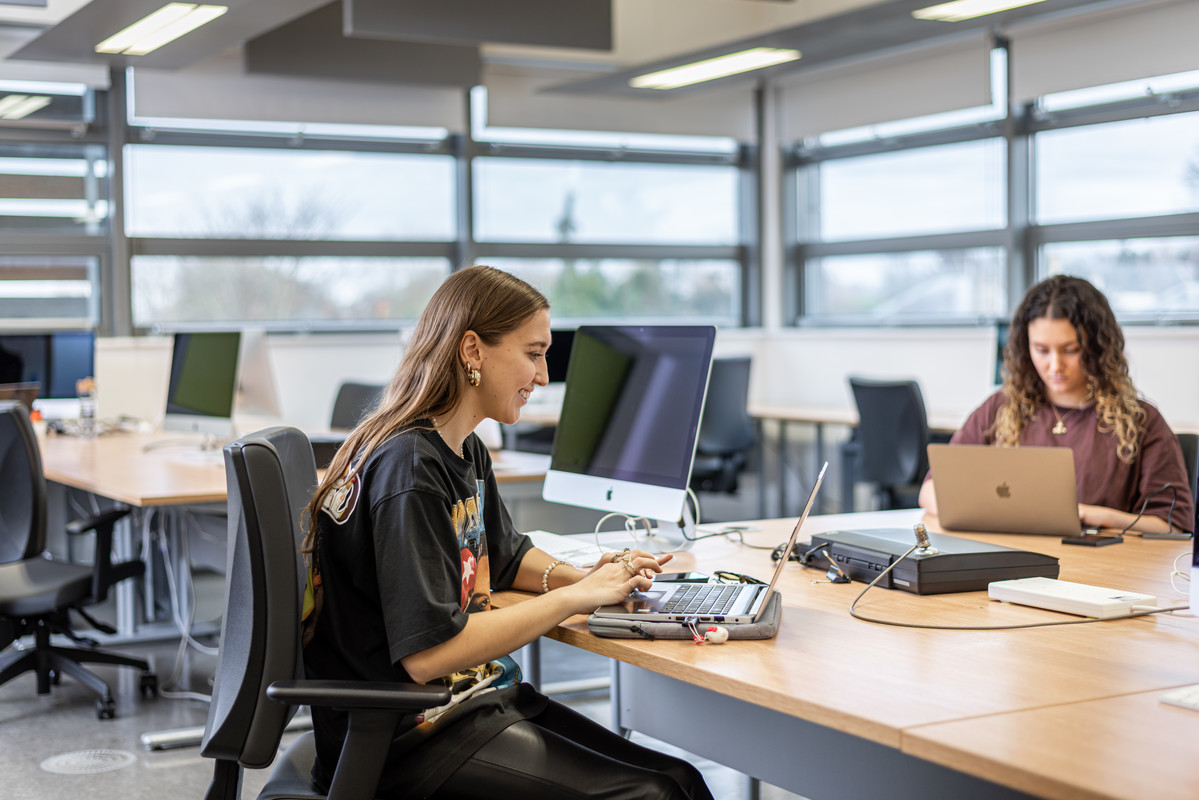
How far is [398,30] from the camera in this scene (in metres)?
5.27

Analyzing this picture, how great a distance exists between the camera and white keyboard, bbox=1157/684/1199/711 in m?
1.29

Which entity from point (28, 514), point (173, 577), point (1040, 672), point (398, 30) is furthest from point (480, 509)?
point (398, 30)

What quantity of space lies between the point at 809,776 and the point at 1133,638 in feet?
1.63

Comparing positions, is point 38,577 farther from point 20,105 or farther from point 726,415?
point 726,415

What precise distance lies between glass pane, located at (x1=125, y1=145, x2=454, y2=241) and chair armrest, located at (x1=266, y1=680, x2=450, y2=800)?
5182 mm

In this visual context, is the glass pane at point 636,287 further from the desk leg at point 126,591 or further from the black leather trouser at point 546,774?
the black leather trouser at point 546,774

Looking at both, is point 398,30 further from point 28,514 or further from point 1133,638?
point 1133,638

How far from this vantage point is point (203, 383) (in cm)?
423

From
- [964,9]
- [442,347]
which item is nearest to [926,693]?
[442,347]

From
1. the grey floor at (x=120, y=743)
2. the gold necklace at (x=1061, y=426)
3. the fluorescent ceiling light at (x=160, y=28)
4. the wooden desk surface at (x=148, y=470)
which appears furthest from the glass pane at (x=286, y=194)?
the gold necklace at (x=1061, y=426)

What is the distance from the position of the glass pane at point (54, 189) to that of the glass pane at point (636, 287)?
2.12m

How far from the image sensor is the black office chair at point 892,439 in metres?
5.05

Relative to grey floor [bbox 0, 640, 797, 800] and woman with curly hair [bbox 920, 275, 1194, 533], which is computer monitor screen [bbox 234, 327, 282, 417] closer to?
grey floor [bbox 0, 640, 797, 800]

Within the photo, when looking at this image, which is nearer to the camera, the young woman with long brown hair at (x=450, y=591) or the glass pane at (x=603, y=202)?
the young woman with long brown hair at (x=450, y=591)
